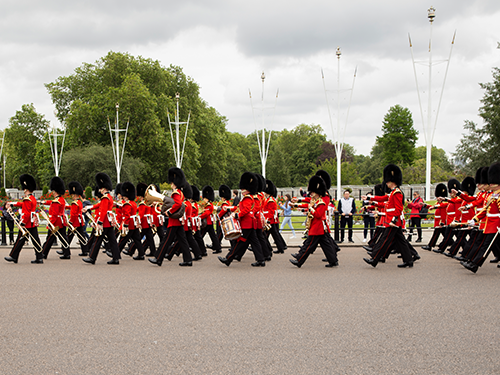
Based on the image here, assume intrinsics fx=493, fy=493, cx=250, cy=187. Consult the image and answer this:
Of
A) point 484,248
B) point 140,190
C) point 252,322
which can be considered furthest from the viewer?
point 140,190

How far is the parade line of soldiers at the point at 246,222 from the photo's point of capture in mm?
9383

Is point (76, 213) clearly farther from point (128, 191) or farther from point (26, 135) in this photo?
point (26, 135)

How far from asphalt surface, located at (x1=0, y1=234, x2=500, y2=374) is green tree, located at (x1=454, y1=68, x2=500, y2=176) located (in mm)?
40374

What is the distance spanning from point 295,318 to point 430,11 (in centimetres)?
2476

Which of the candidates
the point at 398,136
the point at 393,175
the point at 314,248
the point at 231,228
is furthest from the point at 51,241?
the point at 398,136

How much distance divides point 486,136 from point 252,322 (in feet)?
162

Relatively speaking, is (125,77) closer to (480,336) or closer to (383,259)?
(383,259)

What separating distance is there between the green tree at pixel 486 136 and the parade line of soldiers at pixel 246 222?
36.4m

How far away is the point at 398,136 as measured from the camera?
7169 cm

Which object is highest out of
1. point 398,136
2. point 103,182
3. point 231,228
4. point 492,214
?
point 398,136

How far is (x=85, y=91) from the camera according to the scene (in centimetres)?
4500

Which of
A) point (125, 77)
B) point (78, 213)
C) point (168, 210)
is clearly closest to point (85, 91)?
point (125, 77)

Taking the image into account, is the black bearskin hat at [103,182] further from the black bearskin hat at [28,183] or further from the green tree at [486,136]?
the green tree at [486,136]

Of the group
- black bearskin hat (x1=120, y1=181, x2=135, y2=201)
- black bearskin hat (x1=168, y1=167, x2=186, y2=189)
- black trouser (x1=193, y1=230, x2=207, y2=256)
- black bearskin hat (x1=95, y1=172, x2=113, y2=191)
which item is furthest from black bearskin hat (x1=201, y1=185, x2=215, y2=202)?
black bearskin hat (x1=168, y1=167, x2=186, y2=189)
